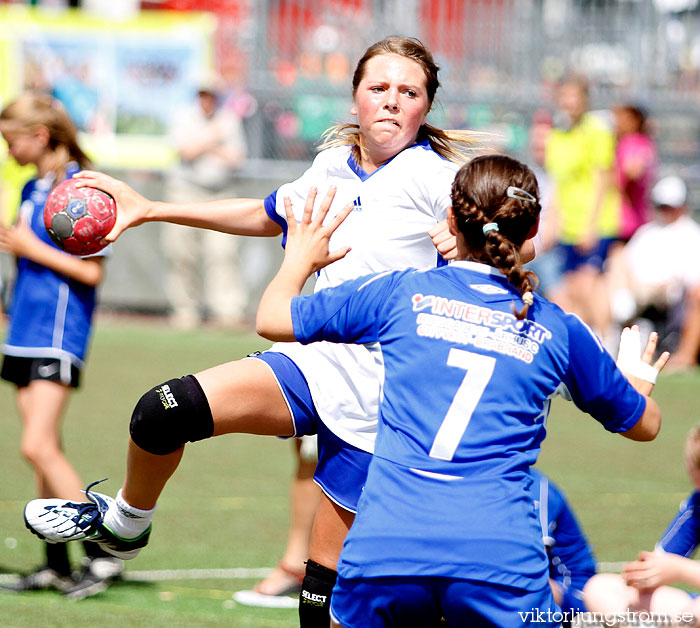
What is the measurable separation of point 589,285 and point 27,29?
7.68 metres

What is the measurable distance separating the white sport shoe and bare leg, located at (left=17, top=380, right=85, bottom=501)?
1129 millimetres

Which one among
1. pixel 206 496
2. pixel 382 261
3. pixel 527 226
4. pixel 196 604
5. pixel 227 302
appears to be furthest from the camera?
pixel 227 302

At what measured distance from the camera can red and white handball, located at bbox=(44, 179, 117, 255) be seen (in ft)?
13.9

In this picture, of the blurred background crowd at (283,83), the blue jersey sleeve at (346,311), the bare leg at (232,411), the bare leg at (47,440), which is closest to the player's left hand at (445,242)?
the blue jersey sleeve at (346,311)

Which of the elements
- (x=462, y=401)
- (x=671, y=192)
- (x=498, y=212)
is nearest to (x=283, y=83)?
(x=671, y=192)

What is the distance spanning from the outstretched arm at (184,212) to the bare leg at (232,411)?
1.75ft

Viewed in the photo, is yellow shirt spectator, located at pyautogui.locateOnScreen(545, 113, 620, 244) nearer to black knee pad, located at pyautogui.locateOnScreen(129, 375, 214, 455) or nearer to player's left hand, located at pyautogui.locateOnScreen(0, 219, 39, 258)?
player's left hand, located at pyautogui.locateOnScreen(0, 219, 39, 258)

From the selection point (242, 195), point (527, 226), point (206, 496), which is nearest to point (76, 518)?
point (527, 226)

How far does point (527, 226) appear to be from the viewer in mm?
3352

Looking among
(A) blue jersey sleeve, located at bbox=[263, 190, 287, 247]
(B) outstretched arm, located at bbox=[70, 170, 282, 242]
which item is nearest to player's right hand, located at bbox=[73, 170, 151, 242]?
(B) outstretched arm, located at bbox=[70, 170, 282, 242]

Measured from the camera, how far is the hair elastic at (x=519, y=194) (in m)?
3.27

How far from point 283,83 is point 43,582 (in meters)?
10.3

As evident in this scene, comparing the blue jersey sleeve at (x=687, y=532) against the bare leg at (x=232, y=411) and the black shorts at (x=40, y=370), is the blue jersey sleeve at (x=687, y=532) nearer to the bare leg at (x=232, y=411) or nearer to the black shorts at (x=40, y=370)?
the bare leg at (x=232, y=411)

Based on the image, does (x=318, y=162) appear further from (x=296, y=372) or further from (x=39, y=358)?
(x=39, y=358)
